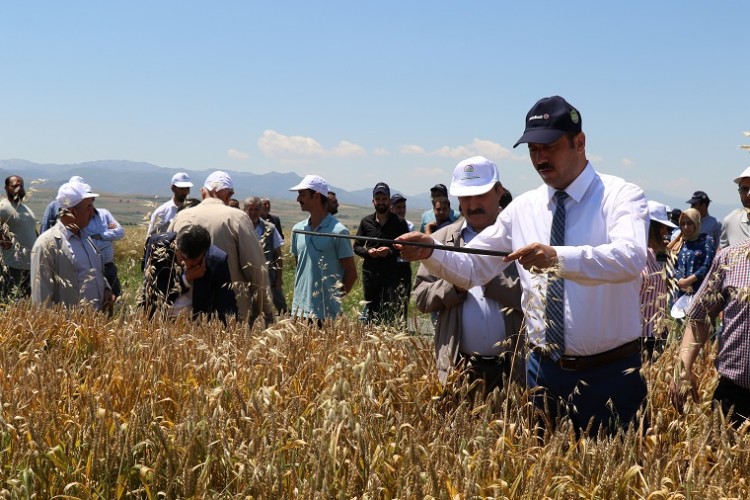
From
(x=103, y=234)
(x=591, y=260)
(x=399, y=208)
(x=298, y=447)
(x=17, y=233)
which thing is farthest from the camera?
(x=399, y=208)

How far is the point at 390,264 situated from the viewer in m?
10.2

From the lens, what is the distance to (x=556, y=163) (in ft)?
12.3

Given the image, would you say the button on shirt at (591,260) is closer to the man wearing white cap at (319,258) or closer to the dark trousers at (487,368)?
the dark trousers at (487,368)

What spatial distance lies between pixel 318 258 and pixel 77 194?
213 centimetres

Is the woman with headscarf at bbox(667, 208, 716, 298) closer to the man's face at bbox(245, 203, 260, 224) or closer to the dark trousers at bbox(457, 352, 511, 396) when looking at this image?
the man's face at bbox(245, 203, 260, 224)

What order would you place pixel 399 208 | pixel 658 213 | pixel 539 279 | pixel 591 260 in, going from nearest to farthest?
1. pixel 591 260
2. pixel 539 279
3. pixel 658 213
4. pixel 399 208

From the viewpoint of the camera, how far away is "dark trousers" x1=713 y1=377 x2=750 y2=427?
4.16m

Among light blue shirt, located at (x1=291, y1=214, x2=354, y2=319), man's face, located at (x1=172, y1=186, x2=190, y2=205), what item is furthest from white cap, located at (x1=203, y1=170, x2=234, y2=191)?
man's face, located at (x1=172, y1=186, x2=190, y2=205)

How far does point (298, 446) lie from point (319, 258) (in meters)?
4.70

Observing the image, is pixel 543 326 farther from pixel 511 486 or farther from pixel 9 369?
pixel 9 369

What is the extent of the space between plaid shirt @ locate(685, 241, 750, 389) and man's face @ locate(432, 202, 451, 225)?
7.20m

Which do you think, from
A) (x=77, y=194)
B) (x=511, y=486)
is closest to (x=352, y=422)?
(x=511, y=486)

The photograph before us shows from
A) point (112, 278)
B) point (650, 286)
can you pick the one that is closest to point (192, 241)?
point (650, 286)

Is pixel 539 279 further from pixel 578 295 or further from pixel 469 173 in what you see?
pixel 469 173
